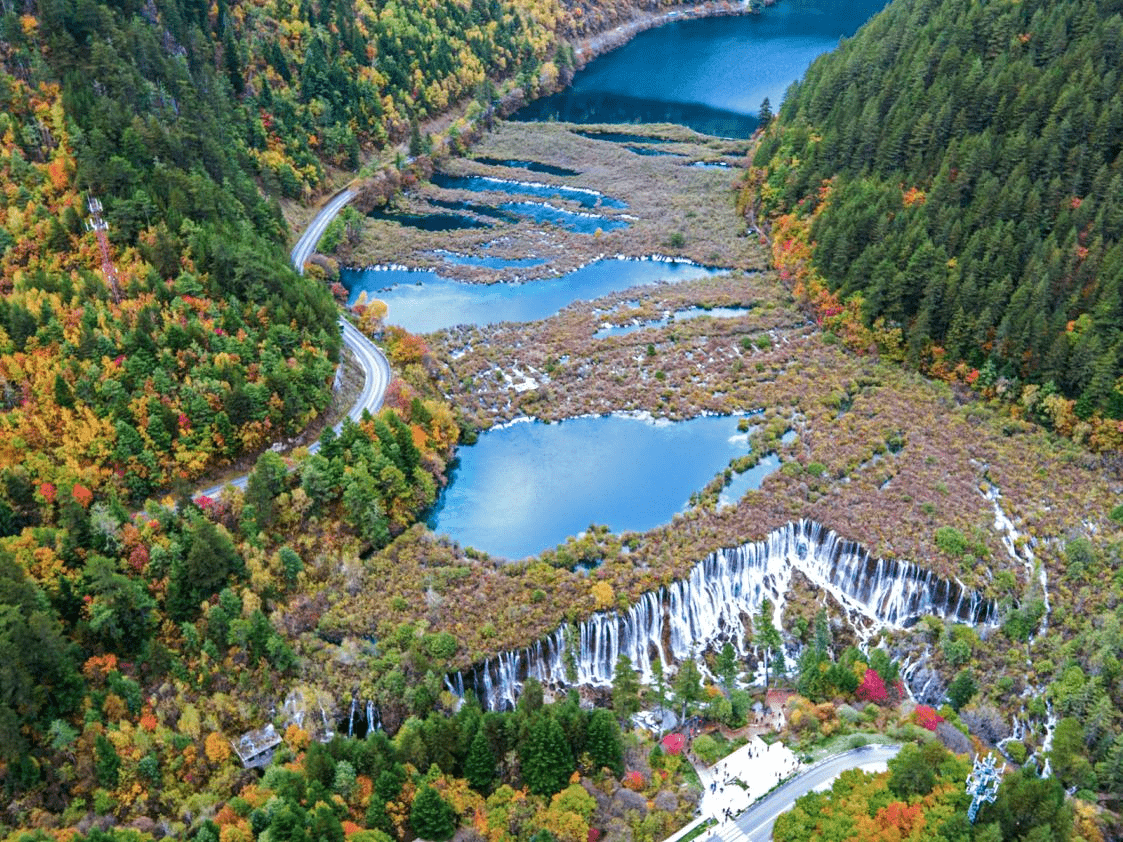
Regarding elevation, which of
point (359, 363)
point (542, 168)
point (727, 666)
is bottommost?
point (727, 666)

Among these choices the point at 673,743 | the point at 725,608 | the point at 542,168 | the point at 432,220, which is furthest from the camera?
the point at 542,168

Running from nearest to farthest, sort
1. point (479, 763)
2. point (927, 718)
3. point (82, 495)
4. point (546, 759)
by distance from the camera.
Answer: point (479, 763) < point (546, 759) < point (927, 718) < point (82, 495)

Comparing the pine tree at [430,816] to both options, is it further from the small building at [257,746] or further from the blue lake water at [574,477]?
the blue lake water at [574,477]

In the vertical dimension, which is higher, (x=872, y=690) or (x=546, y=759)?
(x=546, y=759)

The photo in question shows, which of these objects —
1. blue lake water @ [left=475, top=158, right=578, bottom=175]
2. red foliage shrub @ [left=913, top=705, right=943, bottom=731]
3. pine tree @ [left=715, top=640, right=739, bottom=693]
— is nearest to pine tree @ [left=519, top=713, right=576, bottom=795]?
pine tree @ [left=715, top=640, right=739, bottom=693]

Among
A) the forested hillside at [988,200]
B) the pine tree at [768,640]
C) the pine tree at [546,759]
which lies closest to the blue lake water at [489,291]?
the forested hillside at [988,200]

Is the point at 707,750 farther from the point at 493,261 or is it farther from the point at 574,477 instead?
the point at 493,261

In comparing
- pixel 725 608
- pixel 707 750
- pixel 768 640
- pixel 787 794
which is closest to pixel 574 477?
pixel 725 608
